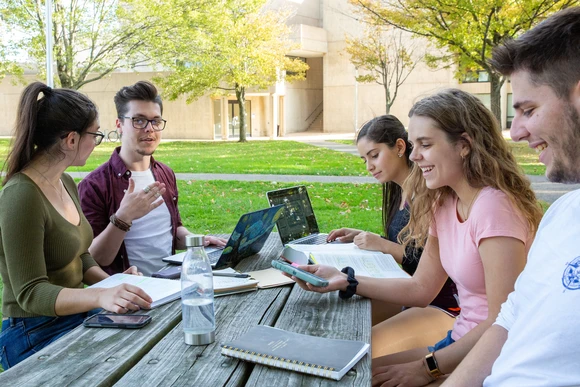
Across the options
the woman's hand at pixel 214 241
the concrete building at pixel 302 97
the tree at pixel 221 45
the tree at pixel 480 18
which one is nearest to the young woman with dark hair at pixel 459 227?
the woman's hand at pixel 214 241

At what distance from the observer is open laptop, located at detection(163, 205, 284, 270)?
2832 millimetres

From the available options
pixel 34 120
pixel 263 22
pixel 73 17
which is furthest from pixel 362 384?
pixel 263 22

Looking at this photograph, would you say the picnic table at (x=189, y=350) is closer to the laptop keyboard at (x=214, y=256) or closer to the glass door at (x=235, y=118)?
the laptop keyboard at (x=214, y=256)

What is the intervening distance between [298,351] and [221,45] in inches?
877

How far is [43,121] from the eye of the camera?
2.78 m

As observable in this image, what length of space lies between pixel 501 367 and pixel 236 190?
9235 mm

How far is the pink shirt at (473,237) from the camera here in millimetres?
2248

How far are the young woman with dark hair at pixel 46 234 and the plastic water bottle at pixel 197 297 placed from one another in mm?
358

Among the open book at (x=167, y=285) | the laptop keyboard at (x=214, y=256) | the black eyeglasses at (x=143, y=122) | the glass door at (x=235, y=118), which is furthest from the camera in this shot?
the glass door at (x=235, y=118)

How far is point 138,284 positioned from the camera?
2561 mm

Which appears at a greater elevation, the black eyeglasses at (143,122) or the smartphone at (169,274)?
the black eyeglasses at (143,122)

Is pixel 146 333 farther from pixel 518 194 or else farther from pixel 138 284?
pixel 518 194

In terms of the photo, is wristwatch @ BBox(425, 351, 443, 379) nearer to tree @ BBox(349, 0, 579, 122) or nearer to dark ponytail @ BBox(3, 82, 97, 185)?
dark ponytail @ BBox(3, 82, 97, 185)

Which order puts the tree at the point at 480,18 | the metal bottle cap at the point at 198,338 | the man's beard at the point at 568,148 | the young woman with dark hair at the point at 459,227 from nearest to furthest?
the man's beard at the point at 568,148 → the metal bottle cap at the point at 198,338 → the young woman with dark hair at the point at 459,227 → the tree at the point at 480,18
